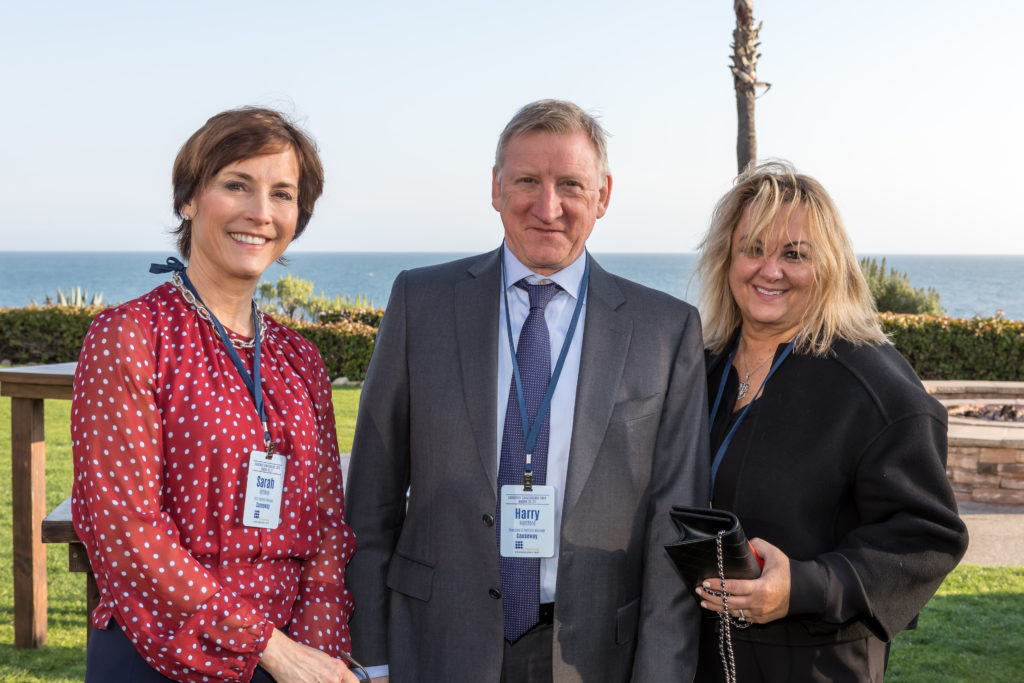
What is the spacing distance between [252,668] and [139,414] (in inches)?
24.7

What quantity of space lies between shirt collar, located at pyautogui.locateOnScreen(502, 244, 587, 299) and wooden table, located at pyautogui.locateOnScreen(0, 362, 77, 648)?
9.20ft

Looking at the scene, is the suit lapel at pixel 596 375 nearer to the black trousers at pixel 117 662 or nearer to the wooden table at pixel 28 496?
the black trousers at pixel 117 662

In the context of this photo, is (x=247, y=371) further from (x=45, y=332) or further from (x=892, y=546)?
(x=45, y=332)

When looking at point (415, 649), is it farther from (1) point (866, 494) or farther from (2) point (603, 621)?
(1) point (866, 494)

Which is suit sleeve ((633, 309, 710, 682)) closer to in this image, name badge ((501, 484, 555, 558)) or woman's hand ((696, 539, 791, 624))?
woman's hand ((696, 539, 791, 624))

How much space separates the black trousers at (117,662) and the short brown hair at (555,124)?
1575mm

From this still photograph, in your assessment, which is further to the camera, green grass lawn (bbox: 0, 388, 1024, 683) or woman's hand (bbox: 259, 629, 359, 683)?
green grass lawn (bbox: 0, 388, 1024, 683)

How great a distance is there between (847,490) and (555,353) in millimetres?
917

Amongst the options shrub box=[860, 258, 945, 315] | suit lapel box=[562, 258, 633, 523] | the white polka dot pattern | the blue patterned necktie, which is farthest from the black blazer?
shrub box=[860, 258, 945, 315]

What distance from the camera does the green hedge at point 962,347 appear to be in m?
13.7

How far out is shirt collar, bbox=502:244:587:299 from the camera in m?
2.54

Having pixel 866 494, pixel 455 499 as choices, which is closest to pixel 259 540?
pixel 455 499

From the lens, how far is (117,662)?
202cm

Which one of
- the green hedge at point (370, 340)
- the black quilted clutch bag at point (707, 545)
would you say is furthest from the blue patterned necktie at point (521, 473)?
the green hedge at point (370, 340)
